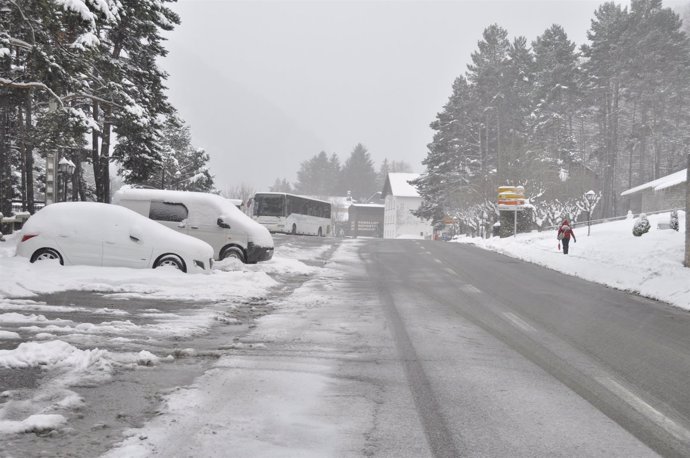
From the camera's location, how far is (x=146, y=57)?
91.5 ft

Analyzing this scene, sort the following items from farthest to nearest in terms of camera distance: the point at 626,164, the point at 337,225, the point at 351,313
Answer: the point at 337,225 < the point at 626,164 < the point at 351,313

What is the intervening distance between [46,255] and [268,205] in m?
27.5

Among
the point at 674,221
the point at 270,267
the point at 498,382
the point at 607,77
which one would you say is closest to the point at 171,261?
the point at 270,267

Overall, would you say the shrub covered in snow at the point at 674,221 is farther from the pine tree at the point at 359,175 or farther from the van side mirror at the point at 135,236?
the pine tree at the point at 359,175

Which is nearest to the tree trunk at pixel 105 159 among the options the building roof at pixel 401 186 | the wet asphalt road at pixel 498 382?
the wet asphalt road at pixel 498 382

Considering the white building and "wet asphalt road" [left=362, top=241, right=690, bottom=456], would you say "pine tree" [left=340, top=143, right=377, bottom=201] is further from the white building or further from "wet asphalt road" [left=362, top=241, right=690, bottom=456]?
"wet asphalt road" [left=362, top=241, right=690, bottom=456]

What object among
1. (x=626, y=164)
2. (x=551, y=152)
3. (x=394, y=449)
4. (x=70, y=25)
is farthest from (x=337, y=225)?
(x=394, y=449)

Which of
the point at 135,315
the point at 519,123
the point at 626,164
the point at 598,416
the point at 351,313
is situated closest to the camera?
the point at 598,416

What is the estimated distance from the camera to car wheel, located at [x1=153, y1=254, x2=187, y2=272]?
39.7ft

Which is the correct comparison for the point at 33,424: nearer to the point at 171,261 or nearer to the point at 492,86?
the point at 171,261

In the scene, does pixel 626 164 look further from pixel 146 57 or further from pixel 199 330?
pixel 199 330

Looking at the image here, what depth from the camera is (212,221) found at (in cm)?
1594

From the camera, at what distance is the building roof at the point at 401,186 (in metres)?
99.5

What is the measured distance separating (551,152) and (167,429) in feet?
187
